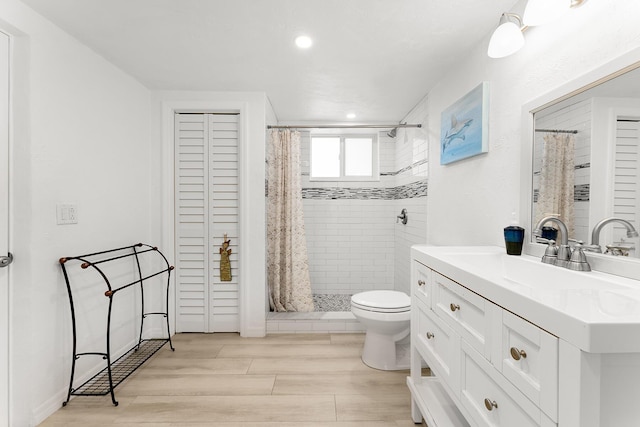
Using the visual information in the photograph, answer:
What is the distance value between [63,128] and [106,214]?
62 centimetres

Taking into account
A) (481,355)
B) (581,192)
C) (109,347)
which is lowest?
(109,347)

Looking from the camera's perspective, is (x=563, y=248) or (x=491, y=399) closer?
(x=491, y=399)

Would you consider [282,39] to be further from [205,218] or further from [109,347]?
[109,347]

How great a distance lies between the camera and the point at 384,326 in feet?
7.17

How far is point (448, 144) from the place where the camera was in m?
2.28

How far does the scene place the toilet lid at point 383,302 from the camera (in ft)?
7.14

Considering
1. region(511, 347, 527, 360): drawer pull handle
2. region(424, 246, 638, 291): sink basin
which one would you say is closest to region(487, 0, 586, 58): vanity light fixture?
region(424, 246, 638, 291): sink basin

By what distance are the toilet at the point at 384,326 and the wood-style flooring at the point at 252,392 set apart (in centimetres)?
8

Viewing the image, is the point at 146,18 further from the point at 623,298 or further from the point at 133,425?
the point at 623,298

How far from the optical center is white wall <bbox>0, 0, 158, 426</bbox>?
1630mm

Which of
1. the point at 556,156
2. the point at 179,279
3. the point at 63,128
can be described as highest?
the point at 63,128

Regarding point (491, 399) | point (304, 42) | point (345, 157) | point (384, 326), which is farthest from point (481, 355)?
point (345, 157)

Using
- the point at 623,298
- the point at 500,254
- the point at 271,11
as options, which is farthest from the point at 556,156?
the point at 271,11

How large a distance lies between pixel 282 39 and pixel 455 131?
4.24ft
